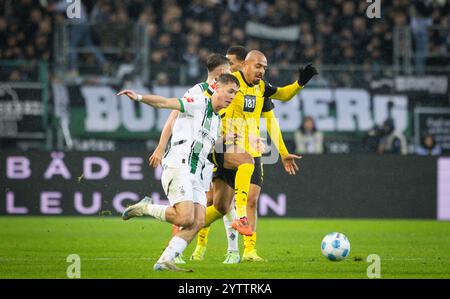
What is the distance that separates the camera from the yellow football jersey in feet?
36.5

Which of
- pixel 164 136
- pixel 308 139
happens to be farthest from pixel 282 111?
pixel 164 136

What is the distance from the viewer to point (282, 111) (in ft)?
64.0

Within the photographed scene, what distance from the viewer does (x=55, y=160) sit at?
17719 mm

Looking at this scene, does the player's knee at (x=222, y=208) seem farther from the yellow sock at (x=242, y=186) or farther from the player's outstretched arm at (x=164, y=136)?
the player's outstretched arm at (x=164, y=136)

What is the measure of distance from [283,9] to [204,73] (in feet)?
13.1

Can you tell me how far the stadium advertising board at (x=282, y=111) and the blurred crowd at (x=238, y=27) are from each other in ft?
4.49

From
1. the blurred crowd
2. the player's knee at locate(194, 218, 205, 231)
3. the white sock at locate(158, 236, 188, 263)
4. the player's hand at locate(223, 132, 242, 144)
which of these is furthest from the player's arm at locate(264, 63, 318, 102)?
the blurred crowd

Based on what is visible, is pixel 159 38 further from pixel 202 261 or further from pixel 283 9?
pixel 202 261

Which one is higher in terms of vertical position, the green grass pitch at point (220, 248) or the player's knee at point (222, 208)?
the player's knee at point (222, 208)

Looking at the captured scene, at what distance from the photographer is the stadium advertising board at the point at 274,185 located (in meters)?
17.7

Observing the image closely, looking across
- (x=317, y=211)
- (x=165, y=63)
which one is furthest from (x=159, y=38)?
(x=317, y=211)

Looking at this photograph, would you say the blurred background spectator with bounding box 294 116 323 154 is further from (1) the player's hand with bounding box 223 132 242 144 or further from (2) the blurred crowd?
(1) the player's hand with bounding box 223 132 242 144

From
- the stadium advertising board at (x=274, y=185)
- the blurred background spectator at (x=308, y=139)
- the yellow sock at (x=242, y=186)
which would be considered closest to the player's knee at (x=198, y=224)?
the yellow sock at (x=242, y=186)

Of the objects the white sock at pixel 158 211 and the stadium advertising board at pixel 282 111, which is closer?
the white sock at pixel 158 211
